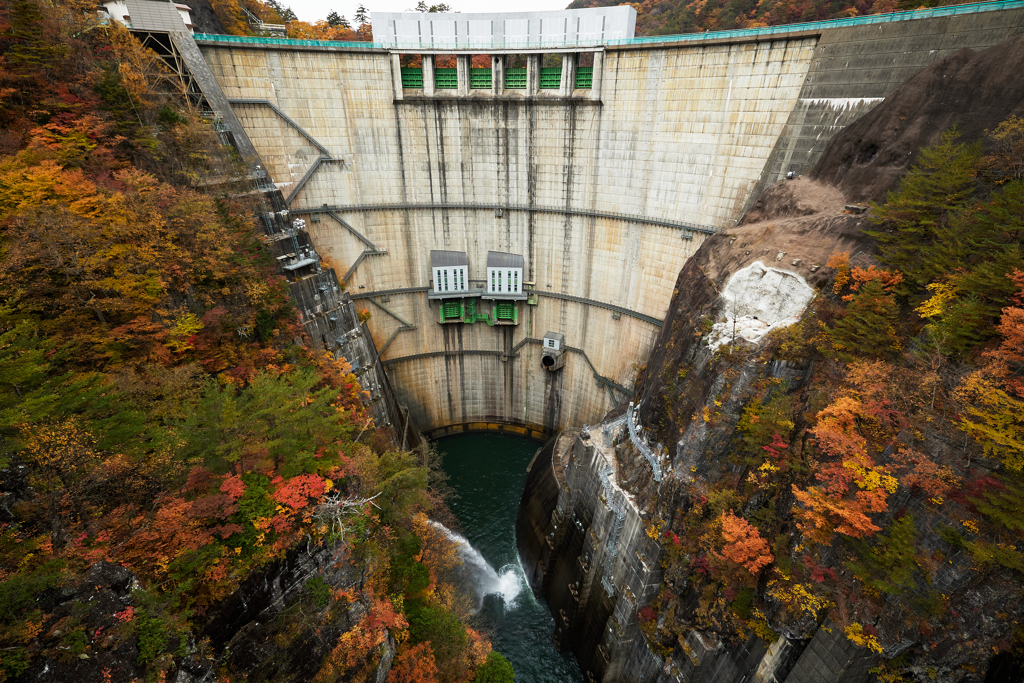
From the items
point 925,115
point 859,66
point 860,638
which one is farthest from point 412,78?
point 860,638

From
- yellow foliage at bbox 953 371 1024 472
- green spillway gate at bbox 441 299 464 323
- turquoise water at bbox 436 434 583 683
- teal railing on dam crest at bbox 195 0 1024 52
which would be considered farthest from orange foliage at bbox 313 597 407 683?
teal railing on dam crest at bbox 195 0 1024 52

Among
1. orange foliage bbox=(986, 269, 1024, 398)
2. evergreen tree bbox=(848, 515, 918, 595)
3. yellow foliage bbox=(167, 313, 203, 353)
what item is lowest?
evergreen tree bbox=(848, 515, 918, 595)

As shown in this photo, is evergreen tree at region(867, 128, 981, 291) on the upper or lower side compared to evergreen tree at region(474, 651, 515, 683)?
upper

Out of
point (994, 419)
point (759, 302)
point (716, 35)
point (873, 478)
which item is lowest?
point (873, 478)

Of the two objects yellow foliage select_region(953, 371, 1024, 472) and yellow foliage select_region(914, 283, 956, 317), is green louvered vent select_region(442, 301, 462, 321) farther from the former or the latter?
yellow foliage select_region(953, 371, 1024, 472)

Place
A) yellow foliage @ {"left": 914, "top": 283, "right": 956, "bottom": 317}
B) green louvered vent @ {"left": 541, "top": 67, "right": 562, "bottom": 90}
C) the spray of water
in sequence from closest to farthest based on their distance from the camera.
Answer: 1. yellow foliage @ {"left": 914, "top": 283, "right": 956, "bottom": 317}
2. the spray of water
3. green louvered vent @ {"left": 541, "top": 67, "right": 562, "bottom": 90}

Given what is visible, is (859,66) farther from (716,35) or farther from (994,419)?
(994,419)

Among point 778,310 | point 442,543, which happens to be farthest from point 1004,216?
point 442,543
